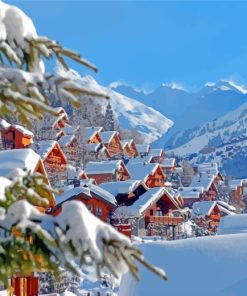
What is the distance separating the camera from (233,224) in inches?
984

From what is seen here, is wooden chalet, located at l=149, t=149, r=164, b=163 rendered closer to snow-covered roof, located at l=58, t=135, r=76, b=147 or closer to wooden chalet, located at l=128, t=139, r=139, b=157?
wooden chalet, located at l=128, t=139, r=139, b=157

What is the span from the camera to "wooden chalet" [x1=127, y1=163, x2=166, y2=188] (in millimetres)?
60219

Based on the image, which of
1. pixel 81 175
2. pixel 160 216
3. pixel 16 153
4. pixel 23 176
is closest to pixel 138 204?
pixel 160 216

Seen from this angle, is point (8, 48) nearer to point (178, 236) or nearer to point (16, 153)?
point (16, 153)

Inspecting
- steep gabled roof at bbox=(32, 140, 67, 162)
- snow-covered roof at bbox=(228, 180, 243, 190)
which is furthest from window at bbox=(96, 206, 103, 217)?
snow-covered roof at bbox=(228, 180, 243, 190)

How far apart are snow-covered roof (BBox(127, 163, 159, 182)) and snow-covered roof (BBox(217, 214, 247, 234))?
A: 111 ft

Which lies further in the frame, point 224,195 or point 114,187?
point 224,195

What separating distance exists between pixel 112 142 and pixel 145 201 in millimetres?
34529

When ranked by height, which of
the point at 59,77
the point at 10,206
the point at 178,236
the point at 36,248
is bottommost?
the point at 178,236

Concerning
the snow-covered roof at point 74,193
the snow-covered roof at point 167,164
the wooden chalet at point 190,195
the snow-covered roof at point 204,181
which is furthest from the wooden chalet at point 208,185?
the snow-covered roof at point 74,193

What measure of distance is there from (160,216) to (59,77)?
4292cm

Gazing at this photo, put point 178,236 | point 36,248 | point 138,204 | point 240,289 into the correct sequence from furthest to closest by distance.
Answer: point 138,204 < point 178,236 < point 240,289 < point 36,248

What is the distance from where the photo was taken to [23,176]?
140 inches

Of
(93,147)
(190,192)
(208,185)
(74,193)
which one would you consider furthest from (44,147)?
(208,185)
